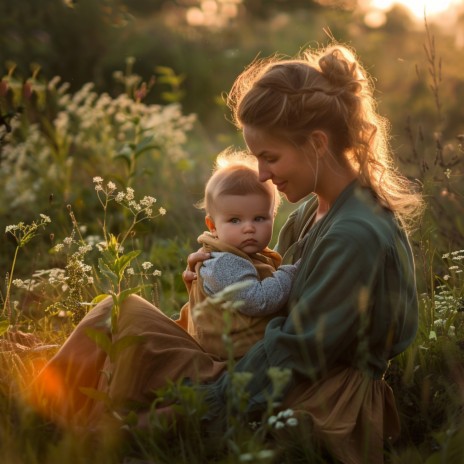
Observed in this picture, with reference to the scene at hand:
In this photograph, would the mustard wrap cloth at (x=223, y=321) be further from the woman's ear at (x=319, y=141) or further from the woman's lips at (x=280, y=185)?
the woman's ear at (x=319, y=141)

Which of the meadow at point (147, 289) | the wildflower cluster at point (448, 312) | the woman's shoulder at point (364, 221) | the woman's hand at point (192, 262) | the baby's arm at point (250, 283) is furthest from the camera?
the wildflower cluster at point (448, 312)

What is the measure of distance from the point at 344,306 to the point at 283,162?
589 millimetres

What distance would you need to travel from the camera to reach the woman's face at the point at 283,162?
9.73 feet

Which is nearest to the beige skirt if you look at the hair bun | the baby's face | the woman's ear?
the baby's face

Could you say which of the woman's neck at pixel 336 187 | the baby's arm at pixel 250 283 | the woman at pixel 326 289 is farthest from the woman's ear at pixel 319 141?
the baby's arm at pixel 250 283

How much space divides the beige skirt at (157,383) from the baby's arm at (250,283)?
0.22 metres

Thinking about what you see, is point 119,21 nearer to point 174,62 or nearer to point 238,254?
point 238,254

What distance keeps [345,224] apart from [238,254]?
0.46 meters

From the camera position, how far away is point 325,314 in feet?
8.76

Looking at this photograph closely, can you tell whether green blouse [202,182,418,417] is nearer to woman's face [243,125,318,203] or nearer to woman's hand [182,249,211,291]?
woman's face [243,125,318,203]

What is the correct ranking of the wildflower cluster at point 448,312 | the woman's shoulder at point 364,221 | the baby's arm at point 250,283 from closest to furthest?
the woman's shoulder at point 364,221 < the baby's arm at point 250,283 < the wildflower cluster at point 448,312

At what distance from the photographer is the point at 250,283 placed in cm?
280

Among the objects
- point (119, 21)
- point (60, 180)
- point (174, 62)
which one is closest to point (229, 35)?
point (174, 62)

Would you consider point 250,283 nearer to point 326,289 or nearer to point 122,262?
point 326,289
